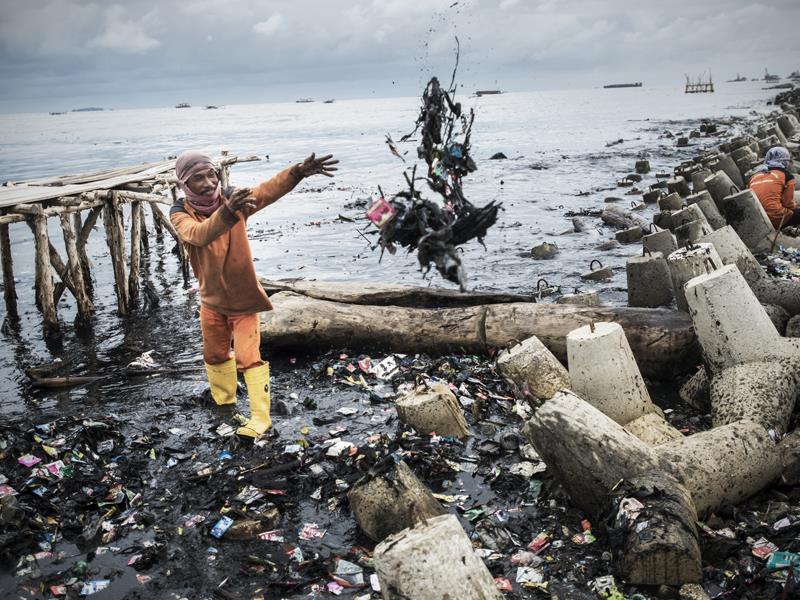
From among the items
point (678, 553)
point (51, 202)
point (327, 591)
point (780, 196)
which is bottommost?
point (327, 591)

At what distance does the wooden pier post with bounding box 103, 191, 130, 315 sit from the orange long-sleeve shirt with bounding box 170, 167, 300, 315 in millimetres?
5646

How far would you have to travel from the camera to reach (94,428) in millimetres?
6023

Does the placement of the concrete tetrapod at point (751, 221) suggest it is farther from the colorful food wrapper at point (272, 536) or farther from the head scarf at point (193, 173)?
the colorful food wrapper at point (272, 536)

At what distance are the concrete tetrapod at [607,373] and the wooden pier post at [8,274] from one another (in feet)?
30.9

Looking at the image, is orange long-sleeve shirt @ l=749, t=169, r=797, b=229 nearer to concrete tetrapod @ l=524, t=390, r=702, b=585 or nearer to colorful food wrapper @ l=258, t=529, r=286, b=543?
concrete tetrapod @ l=524, t=390, r=702, b=585

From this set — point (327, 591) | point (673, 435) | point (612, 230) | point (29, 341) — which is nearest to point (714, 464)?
point (673, 435)

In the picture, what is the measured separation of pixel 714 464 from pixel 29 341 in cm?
967

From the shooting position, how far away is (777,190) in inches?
426

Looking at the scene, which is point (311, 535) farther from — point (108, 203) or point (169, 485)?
point (108, 203)

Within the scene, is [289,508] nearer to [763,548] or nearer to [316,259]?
[763,548]

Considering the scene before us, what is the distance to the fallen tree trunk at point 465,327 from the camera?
6.65 m

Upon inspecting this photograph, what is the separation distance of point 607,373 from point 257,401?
3.14m

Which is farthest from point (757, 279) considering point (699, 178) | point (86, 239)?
point (86, 239)

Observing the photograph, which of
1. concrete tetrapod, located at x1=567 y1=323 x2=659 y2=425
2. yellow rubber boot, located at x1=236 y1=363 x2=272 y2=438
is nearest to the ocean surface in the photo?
concrete tetrapod, located at x1=567 y1=323 x2=659 y2=425
